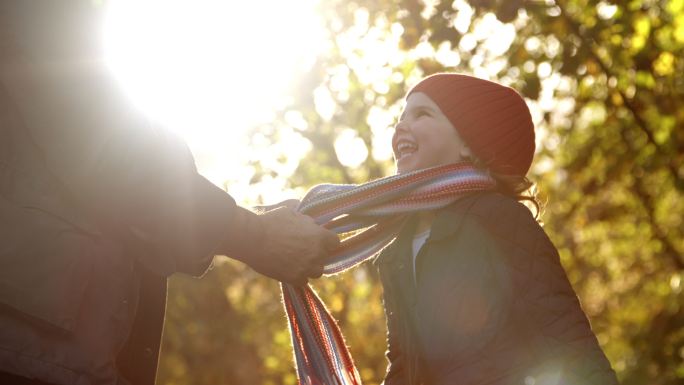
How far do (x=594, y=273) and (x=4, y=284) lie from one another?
23.5m

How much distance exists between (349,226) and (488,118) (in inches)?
26.8

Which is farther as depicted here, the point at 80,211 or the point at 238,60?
the point at 238,60

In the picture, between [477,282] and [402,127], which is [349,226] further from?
[477,282]

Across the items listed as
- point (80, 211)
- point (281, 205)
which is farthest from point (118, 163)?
point (281, 205)

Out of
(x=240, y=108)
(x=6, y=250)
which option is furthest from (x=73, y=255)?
(x=240, y=108)

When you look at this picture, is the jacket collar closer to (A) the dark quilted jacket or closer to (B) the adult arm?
(A) the dark quilted jacket

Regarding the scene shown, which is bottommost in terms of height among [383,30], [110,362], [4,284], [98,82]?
[110,362]

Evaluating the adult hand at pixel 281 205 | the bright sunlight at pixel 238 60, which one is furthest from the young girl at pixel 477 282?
the bright sunlight at pixel 238 60

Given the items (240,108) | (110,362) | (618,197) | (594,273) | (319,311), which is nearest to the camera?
(110,362)

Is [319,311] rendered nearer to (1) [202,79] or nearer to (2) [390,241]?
(2) [390,241]

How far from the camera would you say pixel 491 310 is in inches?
110

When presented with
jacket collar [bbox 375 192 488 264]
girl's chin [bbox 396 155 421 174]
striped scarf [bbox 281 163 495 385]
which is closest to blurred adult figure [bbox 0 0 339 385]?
striped scarf [bbox 281 163 495 385]

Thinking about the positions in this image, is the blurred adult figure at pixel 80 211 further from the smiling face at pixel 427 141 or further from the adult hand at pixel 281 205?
the smiling face at pixel 427 141

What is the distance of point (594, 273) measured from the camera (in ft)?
79.6
